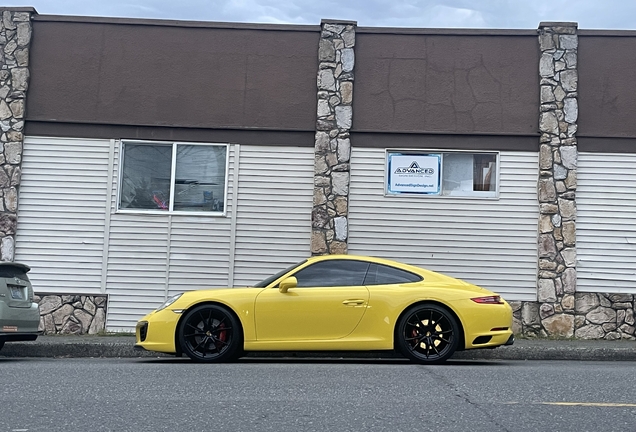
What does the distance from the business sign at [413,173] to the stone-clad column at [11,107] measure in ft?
19.8

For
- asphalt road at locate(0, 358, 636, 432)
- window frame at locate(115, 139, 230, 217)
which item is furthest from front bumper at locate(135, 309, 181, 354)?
window frame at locate(115, 139, 230, 217)

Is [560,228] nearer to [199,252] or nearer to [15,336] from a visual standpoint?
[199,252]

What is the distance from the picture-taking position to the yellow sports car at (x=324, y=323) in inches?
377

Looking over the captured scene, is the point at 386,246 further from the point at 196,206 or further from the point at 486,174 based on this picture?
the point at 196,206

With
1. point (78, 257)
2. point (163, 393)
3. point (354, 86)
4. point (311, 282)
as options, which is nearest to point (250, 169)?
point (354, 86)

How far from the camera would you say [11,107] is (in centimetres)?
1406

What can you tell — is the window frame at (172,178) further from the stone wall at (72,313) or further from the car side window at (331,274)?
the car side window at (331,274)

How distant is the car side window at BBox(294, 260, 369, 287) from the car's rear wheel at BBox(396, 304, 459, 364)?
73cm

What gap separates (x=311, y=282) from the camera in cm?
993

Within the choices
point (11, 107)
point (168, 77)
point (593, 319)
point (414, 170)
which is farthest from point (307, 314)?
point (11, 107)

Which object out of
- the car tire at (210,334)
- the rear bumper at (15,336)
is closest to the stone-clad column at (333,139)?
the car tire at (210,334)

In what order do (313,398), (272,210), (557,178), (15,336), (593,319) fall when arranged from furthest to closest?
(272,210) < (557,178) < (593,319) < (15,336) < (313,398)

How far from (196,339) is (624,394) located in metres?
4.65

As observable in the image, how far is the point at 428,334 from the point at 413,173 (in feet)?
16.3
